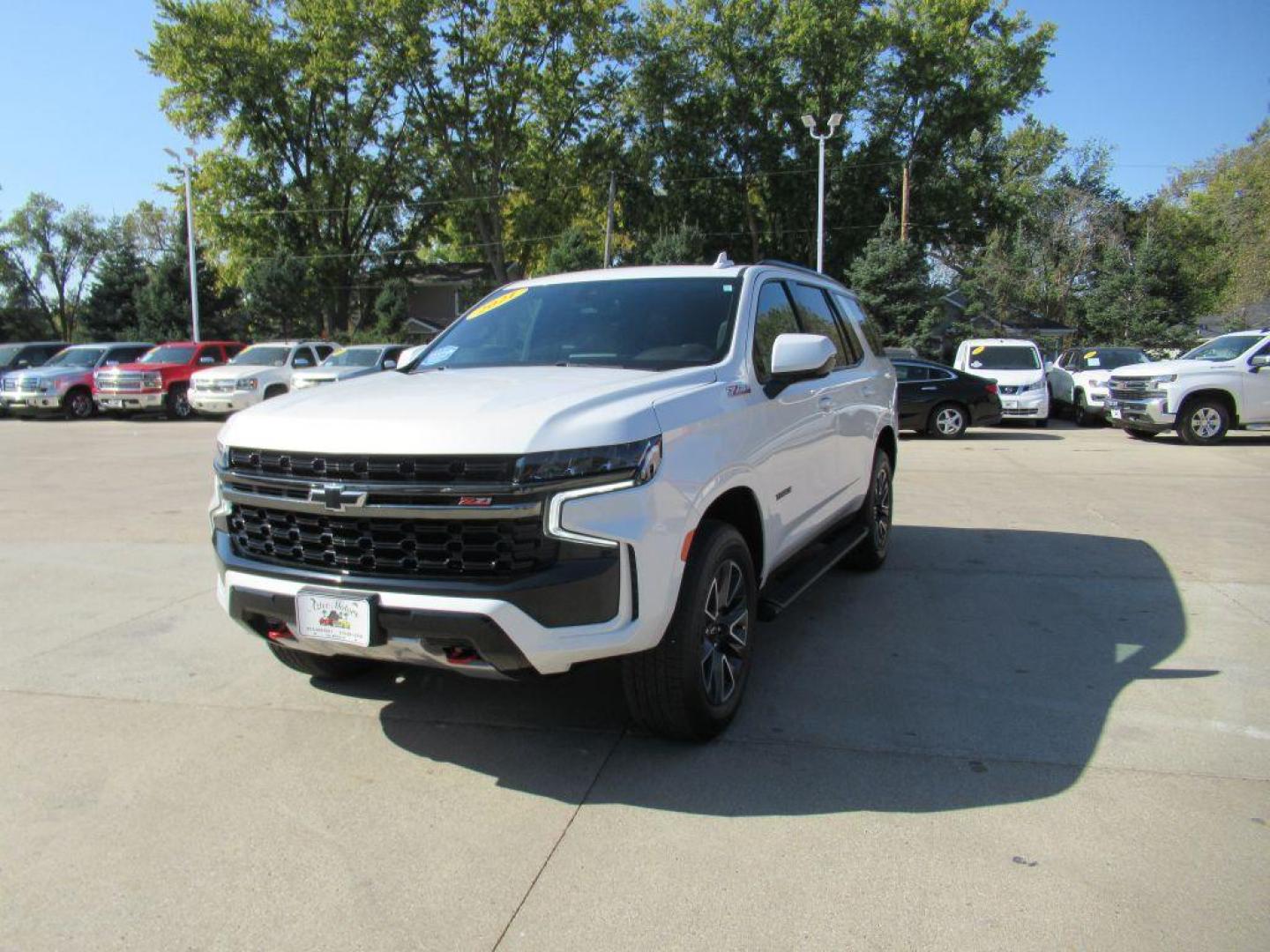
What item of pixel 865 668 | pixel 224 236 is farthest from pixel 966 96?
pixel 865 668

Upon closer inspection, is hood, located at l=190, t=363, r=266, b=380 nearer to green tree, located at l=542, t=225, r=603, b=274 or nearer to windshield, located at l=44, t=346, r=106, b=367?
windshield, located at l=44, t=346, r=106, b=367

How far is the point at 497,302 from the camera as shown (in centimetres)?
508

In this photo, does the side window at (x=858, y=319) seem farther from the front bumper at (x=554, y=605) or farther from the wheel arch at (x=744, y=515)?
the front bumper at (x=554, y=605)

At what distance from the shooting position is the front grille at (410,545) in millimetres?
3049

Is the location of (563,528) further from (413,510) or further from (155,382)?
(155,382)

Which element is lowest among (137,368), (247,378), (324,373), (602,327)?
(247,378)

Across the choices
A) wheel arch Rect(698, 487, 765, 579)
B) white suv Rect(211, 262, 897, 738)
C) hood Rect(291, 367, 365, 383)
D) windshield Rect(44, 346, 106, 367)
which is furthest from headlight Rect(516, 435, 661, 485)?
windshield Rect(44, 346, 106, 367)

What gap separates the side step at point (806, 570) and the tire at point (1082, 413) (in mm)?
15761

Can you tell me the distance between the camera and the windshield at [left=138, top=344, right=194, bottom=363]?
22391 mm

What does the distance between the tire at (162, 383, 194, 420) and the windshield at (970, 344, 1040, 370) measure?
17969 mm

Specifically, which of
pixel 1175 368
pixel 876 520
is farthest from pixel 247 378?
pixel 1175 368

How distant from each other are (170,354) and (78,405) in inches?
93.0

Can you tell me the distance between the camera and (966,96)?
140ft

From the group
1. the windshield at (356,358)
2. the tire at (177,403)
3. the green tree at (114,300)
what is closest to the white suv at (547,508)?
the windshield at (356,358)
